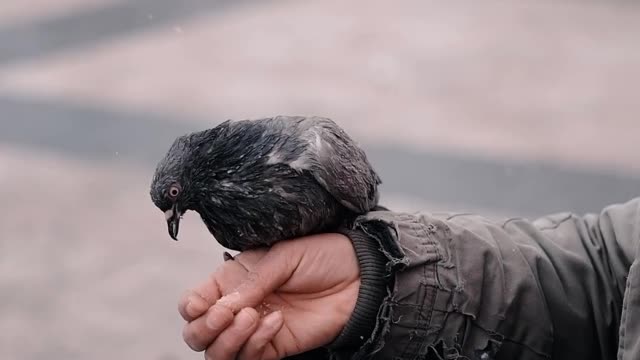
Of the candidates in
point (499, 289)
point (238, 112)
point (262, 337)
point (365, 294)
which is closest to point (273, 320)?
point (262, 337)

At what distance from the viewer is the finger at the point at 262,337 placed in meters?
1.15

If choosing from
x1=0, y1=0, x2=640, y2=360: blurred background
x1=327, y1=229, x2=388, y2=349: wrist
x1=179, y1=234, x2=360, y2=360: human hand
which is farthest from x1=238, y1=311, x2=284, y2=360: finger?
x1=0, y1=0, x2=640, y2=360: blurred background

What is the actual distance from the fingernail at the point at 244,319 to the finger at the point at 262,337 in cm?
2

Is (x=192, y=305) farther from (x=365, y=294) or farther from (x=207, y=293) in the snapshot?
(x=365, y=294)

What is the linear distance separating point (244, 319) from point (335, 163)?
233 millimetres

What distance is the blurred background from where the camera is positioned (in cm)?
251

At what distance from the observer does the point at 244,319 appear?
1.14 m

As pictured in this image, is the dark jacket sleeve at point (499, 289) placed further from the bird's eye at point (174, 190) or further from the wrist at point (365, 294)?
the bird's eye at point (174, 190)

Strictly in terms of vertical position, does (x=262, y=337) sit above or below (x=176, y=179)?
below

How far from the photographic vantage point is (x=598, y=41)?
3.54 metres

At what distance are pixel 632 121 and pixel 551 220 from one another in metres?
1.78

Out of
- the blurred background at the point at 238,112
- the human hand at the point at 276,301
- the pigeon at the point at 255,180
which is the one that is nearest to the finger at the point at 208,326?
the human hand at the point at 276,301

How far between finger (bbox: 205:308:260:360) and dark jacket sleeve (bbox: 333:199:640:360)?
0.51 feet

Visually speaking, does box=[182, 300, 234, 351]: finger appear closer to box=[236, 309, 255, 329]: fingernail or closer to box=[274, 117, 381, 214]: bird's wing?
box=[236, 309, 255, 329]: fingernail
